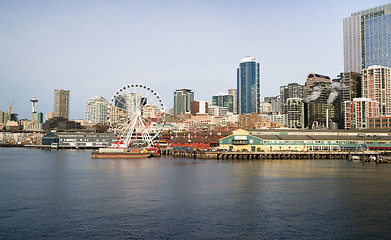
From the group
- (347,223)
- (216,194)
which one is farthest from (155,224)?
(347,223)

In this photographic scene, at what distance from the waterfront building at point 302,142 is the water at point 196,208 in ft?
186

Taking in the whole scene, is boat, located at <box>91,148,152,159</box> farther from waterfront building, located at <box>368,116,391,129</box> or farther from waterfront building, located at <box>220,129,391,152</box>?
waterfront building, located at <box>368,116,391,129</box>

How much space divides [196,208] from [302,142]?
88.0m

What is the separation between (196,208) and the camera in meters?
42.4

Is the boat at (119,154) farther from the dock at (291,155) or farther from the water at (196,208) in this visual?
the water at (196,208)

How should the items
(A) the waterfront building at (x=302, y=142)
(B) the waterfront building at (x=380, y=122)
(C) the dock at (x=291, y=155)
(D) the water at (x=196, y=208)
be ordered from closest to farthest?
(D) the water at (x=196, y=208) → (C) the dock at (x=291, y=155) → (A) the waterfront building at (x=302, y=142) → (B) the waterfront building at (x=380, y=122)

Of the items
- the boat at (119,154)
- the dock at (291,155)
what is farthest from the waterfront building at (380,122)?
the boat at (119,154)

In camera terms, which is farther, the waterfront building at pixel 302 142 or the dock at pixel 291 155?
the waterfront building at pixel 302 142

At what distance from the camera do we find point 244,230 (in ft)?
115

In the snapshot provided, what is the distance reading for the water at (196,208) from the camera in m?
34.3

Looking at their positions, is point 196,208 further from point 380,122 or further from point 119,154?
point 380,122

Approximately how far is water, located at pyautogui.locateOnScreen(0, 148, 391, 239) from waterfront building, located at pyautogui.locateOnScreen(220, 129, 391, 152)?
186 ft

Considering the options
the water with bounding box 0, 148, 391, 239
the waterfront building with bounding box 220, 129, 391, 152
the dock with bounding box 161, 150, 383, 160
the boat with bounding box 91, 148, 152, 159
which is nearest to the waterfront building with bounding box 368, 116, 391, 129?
the waterfront building with bounding box 220, 129, 391, 152

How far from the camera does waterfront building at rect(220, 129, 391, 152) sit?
122 metres
